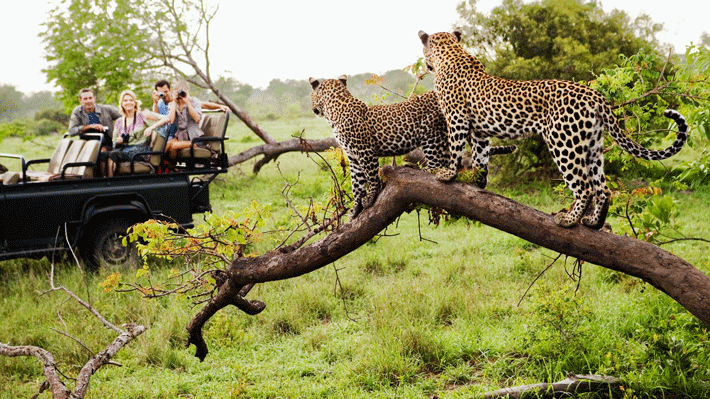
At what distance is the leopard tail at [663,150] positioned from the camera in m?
2.83

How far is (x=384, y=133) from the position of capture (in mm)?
3605

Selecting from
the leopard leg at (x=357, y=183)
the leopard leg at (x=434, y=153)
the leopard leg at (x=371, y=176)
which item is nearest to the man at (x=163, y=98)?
the leopard leg at (x=357, y=183)

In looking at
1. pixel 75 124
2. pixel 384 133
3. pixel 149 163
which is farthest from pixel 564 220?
pixel 75 124

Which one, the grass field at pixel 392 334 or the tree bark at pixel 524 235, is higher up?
the tree bark at pixel 524 235

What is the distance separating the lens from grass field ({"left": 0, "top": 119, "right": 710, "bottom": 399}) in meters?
5.03

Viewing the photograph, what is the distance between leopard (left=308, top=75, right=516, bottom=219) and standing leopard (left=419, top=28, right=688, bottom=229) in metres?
0.29

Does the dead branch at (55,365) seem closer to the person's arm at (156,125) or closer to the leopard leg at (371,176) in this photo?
the leopard leg at (371,176)

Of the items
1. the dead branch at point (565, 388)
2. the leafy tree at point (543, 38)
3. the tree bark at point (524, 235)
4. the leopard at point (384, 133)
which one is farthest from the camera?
the leafy tree at point (543, 38)

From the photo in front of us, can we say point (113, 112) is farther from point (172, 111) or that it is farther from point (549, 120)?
point (549, 120)

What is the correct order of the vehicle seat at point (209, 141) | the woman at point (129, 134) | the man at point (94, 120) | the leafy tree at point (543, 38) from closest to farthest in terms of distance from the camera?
the woman at point (129, 134), the man at point (94, 120), the vehicle seat at point (209, 141), the leafy tree at point (543, 38)

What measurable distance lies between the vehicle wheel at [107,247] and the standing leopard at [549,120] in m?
5.85

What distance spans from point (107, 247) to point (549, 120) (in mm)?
6684

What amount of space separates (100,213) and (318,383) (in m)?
4.05

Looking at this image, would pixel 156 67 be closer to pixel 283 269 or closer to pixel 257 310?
pixel 257 310
